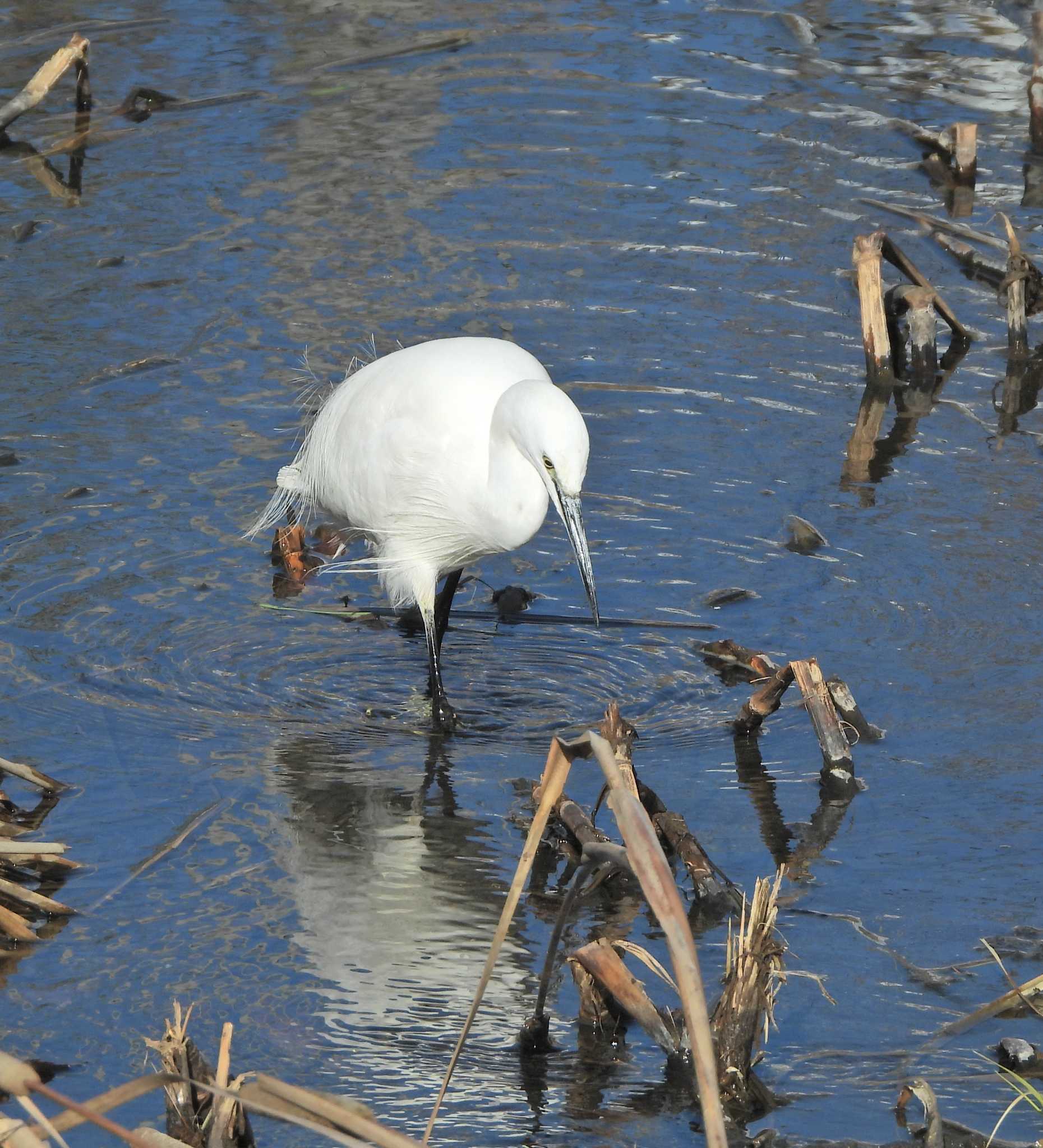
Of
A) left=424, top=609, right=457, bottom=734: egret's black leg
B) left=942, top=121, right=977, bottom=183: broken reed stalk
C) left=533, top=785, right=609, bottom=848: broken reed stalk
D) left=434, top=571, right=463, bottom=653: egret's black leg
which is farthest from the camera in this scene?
left=942, top=121, right=977, bottom=183: broken reed stalk

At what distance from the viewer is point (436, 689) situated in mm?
5297

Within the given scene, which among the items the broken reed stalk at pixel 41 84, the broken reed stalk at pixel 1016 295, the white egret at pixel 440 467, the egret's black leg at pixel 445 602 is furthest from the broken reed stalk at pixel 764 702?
the broken reed stalk at pixel 41 84

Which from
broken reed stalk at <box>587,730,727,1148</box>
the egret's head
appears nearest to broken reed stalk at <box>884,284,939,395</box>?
the egret's head

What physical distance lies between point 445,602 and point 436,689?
0.57 meters

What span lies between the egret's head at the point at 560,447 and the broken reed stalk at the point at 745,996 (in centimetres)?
128

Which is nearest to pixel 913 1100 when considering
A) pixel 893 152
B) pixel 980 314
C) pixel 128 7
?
pixel 980 314

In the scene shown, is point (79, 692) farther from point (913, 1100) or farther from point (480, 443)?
point (913, 1100)

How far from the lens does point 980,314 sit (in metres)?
7.97

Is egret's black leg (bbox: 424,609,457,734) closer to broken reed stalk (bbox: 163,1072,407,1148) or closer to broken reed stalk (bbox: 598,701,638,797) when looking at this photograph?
broken reed stalk (bbox: 598,701,638,797)

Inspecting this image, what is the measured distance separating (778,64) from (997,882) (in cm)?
792

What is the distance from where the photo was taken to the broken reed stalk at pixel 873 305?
7.13 metres

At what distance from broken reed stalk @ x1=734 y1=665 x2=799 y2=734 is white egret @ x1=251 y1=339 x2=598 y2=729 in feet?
1.80

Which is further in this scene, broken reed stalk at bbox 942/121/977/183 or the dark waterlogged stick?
broken reed stalk at bbox 942/121/977/183

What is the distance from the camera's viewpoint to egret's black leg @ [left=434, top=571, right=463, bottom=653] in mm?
5715
